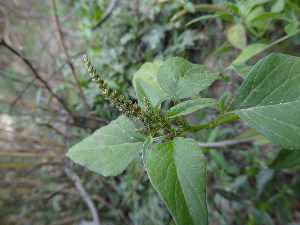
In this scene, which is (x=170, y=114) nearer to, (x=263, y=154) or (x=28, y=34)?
(x=263, y=154)

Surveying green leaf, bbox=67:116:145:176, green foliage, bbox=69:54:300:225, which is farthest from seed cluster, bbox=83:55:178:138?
green leaf, bbox=67:116:145:176

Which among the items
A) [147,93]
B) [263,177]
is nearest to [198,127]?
[147,93]

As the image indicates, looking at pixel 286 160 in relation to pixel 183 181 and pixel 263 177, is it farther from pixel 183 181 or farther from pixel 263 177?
pixel 263 177

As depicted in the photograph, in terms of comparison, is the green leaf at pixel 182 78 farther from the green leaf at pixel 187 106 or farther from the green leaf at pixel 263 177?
the green leaf at pixel 263 177

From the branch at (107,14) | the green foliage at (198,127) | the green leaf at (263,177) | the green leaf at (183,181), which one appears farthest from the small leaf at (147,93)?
the branch at (107,14)

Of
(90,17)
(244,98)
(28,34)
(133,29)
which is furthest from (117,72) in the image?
(28,34)
